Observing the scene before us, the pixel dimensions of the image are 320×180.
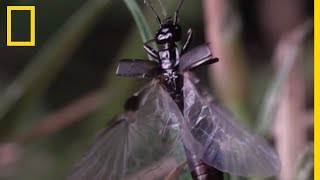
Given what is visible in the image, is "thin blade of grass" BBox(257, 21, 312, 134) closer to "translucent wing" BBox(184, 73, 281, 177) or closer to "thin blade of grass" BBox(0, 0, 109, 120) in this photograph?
"translucent wing" BBox(184, 73, 281, 177)

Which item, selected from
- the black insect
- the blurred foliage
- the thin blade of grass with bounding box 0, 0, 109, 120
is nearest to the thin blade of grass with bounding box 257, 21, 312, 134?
the blurred foliage

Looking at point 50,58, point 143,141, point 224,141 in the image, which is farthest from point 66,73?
point 224,141

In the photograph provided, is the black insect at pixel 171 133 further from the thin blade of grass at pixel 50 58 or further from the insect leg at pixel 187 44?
the thin blade of grass at pixel 50 58

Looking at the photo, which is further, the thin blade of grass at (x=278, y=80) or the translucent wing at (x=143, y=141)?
the thin blade of grass at (x=278, y=80)

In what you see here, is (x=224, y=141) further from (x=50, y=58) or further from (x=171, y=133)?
(x=50, y=58)

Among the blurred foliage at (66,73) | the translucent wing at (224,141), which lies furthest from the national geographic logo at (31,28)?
the translucent wing at (224,141)

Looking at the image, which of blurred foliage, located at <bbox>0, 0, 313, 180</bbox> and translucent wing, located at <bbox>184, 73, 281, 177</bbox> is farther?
blurred foliage, located at <bbox>0, 0, 313, 180</bbox>

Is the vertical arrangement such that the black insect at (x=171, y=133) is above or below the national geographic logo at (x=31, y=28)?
below
